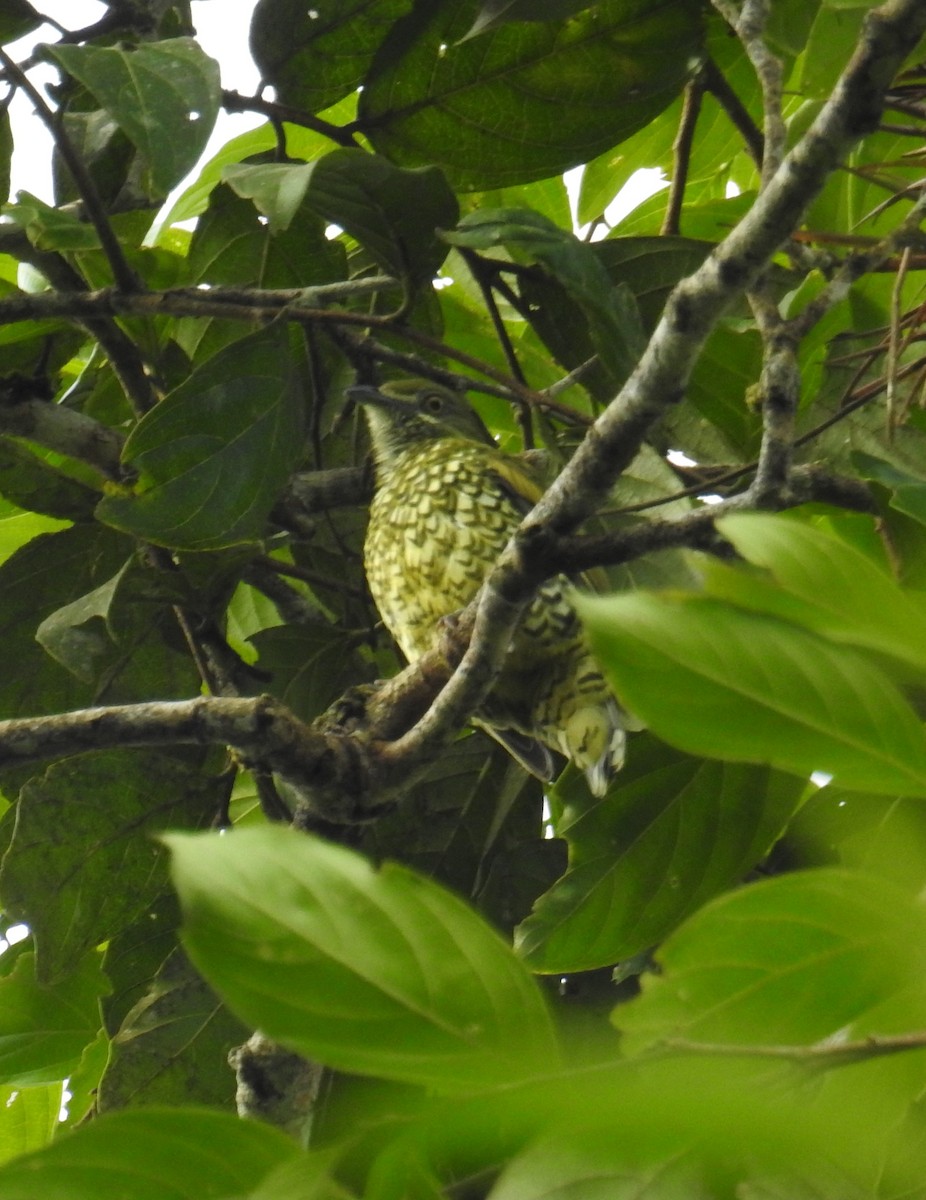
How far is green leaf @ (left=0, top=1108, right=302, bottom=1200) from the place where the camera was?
2.50 ft

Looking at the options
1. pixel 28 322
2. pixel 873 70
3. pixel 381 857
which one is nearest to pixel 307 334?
pixel 28 322

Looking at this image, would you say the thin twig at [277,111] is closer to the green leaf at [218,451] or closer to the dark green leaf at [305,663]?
the green leaf at [218,451]

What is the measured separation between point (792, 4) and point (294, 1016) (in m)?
2.27

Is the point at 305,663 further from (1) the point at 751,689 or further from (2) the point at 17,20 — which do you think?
(1) the point at 751,689

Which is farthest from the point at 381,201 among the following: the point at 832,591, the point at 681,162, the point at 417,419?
the point at 417,419

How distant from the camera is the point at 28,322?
2551 mm

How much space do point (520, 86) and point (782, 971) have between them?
2.01 meters

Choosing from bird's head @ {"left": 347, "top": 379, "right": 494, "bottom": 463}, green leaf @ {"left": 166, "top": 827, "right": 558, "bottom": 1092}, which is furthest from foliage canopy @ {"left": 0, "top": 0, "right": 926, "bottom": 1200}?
bird's head @ {"left": 347, "top": 379, "right": 494, "bottom": 463}

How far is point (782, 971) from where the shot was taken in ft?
2.52

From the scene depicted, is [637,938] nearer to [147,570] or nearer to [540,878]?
[540,878]

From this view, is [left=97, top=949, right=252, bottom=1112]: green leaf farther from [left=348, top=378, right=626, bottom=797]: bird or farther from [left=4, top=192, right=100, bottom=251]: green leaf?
[left=4, top=192, right=100, bottom=251]: green leaf

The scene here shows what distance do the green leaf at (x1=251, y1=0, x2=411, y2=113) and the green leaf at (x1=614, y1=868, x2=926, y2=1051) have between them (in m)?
2.09

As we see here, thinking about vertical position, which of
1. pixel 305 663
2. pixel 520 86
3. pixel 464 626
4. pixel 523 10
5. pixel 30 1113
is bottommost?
pixel 30 1113

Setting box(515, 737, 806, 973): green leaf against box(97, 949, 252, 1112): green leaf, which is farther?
box(97, 949, 252, 1112): green leaf
